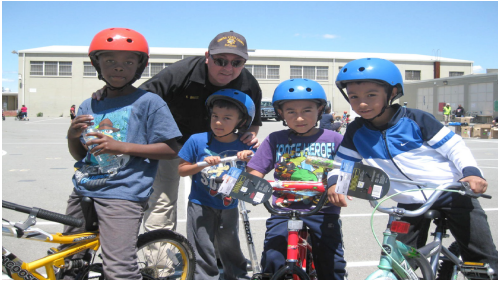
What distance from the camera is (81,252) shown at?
2.95 metres

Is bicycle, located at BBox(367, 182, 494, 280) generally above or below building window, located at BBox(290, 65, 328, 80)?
below

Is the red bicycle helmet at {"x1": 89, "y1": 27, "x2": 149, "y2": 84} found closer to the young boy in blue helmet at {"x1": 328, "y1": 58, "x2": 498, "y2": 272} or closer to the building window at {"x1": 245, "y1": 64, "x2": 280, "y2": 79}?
the young boy in blue helmet at {"x1": 328, "y1": 58, "x2": 498, "y2": 272}

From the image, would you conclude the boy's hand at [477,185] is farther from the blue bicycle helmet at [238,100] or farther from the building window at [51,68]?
the building window at [51,68]

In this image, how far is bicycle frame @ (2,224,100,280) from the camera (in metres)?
2.63

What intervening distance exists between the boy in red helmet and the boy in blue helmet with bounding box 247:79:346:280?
0.79 metres

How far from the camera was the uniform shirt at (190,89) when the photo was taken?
3922 millimetres

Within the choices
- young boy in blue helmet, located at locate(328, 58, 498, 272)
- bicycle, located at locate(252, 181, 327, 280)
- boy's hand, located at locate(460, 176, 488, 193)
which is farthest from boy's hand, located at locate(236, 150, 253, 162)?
boy's hand, located at locate(460, 176, 488, 193)

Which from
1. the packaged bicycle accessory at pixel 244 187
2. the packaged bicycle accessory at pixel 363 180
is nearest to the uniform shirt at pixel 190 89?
the packaged bicycle accessory at pixel 244 187

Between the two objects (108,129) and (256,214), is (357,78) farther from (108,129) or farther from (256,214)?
(256,214)

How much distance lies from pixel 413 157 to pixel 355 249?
2222mm

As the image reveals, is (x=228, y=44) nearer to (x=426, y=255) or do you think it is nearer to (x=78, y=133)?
(x=78, y=133)

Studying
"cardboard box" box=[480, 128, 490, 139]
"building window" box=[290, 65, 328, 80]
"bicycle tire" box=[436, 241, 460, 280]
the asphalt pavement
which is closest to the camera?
"bicycle tire" box=[436, 241, 460, 280]

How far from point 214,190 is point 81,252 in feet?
3.53

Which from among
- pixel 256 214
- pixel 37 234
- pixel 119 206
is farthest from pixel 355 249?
pixel 37 234
